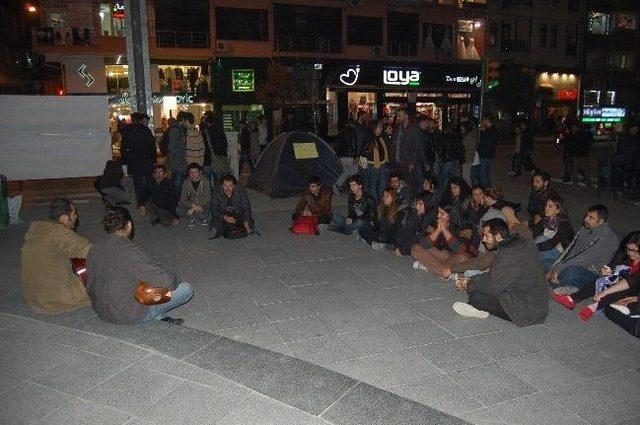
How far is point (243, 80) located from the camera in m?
28.0

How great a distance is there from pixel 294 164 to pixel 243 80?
16.8 m

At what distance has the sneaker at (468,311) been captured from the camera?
5.47m

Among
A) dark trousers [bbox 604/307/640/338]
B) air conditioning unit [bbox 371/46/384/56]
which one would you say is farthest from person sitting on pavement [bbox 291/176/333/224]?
air conditioning unit [bbox 371/46/384/56]

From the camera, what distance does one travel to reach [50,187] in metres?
14.3

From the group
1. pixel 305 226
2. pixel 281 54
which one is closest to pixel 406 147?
pixel 305 226

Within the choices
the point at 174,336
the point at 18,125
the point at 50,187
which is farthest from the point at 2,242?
the point at 50,187

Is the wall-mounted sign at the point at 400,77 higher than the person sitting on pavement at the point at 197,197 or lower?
higher

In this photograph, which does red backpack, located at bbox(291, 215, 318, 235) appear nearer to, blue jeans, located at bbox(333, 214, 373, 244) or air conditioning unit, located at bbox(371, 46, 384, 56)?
blue jeans, located at bbox(333, 214, 373, 244)

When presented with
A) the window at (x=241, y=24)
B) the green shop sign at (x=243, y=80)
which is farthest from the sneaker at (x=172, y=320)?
the window at (x=241, y=24)

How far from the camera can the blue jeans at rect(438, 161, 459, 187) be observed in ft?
39.4

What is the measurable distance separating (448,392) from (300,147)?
29.8 ft

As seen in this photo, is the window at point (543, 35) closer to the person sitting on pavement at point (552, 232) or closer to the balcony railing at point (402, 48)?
the balcony railing at point (402, 48)

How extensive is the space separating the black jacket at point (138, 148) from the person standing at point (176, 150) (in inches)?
15.4

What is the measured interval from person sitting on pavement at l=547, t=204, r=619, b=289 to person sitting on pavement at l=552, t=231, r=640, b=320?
0.46 feet
